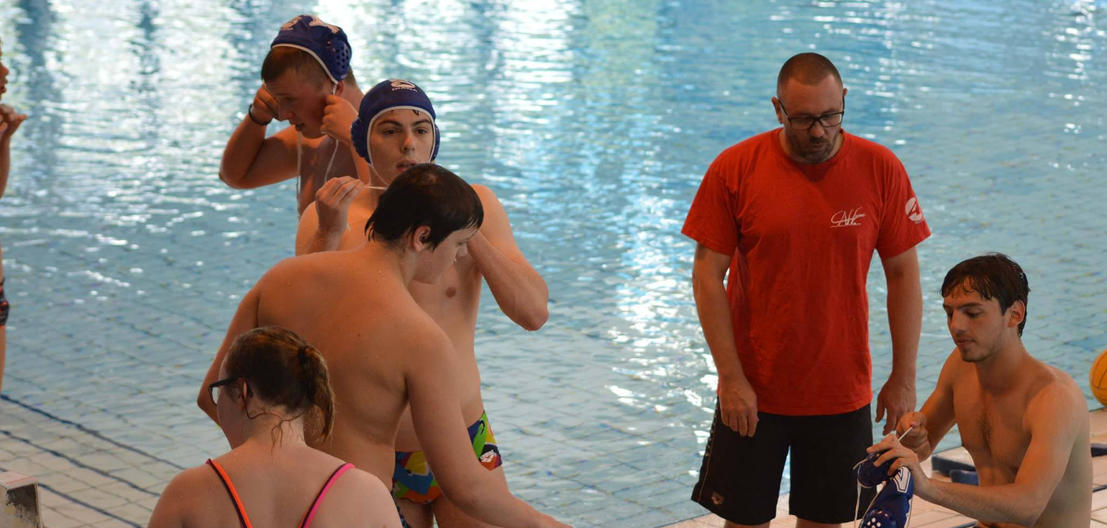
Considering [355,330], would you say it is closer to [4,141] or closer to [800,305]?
[800,305]

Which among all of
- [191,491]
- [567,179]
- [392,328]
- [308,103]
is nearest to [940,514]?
[308,103]

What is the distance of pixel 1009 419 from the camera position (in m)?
3.38

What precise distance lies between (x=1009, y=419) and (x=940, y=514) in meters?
1.23

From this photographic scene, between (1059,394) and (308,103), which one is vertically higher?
(308,103)

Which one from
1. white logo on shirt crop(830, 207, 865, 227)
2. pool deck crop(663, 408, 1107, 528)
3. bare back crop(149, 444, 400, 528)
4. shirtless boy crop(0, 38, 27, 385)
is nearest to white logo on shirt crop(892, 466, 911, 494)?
white logo on shirt crop(830, 207, 865, 227)

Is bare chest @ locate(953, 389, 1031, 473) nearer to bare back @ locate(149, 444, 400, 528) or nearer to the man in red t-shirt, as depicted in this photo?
the man in red t-shirt

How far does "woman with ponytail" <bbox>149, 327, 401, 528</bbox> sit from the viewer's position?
217 cm

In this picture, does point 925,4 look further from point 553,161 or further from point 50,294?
point 50,294

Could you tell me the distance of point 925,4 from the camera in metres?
22.2

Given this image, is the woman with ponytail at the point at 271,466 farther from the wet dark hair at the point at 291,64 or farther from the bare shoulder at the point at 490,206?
the wet dark hair at the point at 291,64

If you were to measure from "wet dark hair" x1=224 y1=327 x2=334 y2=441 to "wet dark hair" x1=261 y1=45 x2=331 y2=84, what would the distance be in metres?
1.72

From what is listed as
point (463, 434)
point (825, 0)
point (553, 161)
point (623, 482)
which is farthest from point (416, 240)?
point (825, 0)

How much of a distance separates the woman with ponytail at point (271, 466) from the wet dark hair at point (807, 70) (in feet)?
6.10

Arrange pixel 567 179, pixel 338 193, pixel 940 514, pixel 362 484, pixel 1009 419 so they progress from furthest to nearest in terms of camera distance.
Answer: pixel 567 179, pixel 940 514, pixel 1009 419, pixel 338 193, pixel 362 484
